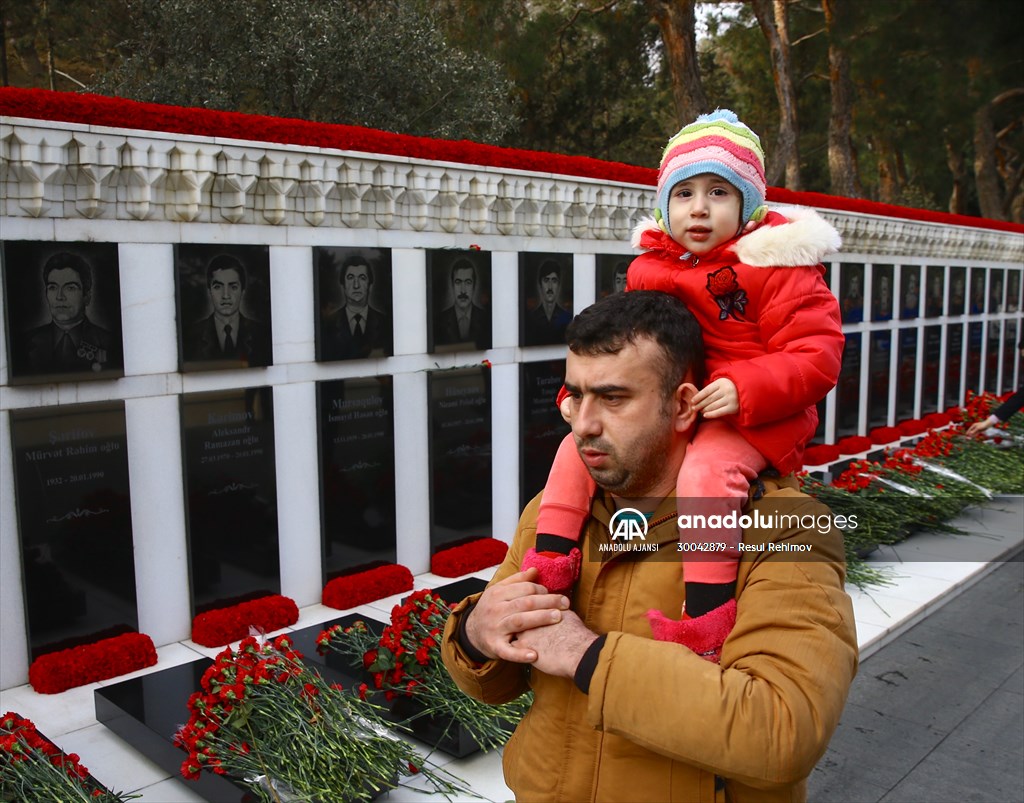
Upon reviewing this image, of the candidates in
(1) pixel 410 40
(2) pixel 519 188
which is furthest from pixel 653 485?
(1) pixel 410 40

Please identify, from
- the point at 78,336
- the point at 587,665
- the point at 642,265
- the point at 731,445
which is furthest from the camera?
the point at 78,336

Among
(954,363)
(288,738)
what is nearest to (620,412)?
(288,738)

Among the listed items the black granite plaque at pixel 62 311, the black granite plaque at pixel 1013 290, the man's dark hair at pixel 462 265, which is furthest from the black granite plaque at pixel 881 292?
the black granite plaque at pixel 62 311

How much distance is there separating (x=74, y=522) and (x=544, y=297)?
4.39 meters

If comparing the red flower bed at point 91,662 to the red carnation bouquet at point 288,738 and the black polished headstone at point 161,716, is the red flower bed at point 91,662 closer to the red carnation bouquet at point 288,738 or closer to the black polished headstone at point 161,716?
the black polished headstone at point 161,716

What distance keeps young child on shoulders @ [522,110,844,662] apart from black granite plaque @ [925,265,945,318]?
13.5 m

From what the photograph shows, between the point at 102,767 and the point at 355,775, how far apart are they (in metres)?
1.36

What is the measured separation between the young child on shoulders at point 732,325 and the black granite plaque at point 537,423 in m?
5.97

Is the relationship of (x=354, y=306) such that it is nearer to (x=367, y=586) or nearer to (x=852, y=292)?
(x=367, y=586)

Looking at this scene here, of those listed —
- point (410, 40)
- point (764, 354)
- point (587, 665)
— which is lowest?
point (587, 665)

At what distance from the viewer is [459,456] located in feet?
24.7

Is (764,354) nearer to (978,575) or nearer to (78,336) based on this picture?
(78,336)

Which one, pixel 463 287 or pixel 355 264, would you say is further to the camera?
pixel 463 287

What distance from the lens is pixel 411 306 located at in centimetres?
707
